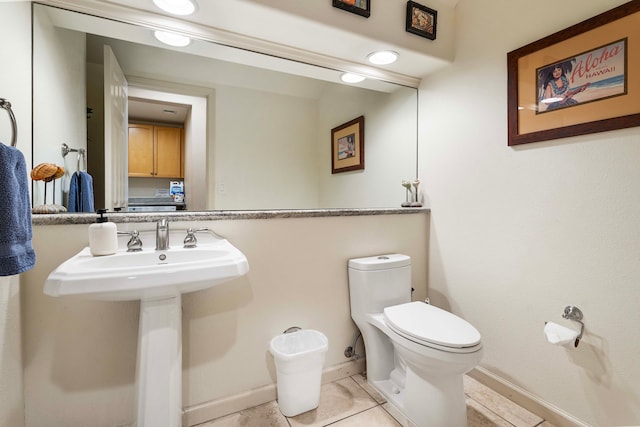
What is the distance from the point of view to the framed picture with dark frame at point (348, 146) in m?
2.32

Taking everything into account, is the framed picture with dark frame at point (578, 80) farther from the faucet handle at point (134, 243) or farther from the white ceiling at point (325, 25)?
the faucet handle at point (134, 243)

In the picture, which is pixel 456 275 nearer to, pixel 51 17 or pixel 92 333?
pixel 92 333

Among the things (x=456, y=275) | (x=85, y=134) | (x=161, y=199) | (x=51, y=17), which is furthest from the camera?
(x=456, y=275)

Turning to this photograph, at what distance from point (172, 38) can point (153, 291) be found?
52.0 inches

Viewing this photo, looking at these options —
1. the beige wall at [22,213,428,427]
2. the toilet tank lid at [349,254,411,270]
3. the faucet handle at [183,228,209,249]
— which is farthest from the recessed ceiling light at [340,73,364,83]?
the faucet handle at [183,228,209,249]

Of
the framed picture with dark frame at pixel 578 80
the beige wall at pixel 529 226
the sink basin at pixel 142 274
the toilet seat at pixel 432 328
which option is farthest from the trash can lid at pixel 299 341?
the framed picture with dark frame at pixel 578 80

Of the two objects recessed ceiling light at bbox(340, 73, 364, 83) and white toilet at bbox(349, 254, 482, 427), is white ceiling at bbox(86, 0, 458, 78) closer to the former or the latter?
recessed ceiling light at bbox(340, 73, 364, 83)

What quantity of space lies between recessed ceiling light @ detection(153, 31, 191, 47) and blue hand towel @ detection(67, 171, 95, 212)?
78 cm

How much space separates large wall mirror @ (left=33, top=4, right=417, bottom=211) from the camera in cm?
135

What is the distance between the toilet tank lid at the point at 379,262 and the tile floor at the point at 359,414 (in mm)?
682

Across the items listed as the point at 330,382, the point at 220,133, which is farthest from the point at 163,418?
the point at 220,133

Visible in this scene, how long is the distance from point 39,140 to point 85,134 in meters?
0.21

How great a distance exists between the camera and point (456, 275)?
1.85 m

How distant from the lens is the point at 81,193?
1344mm
